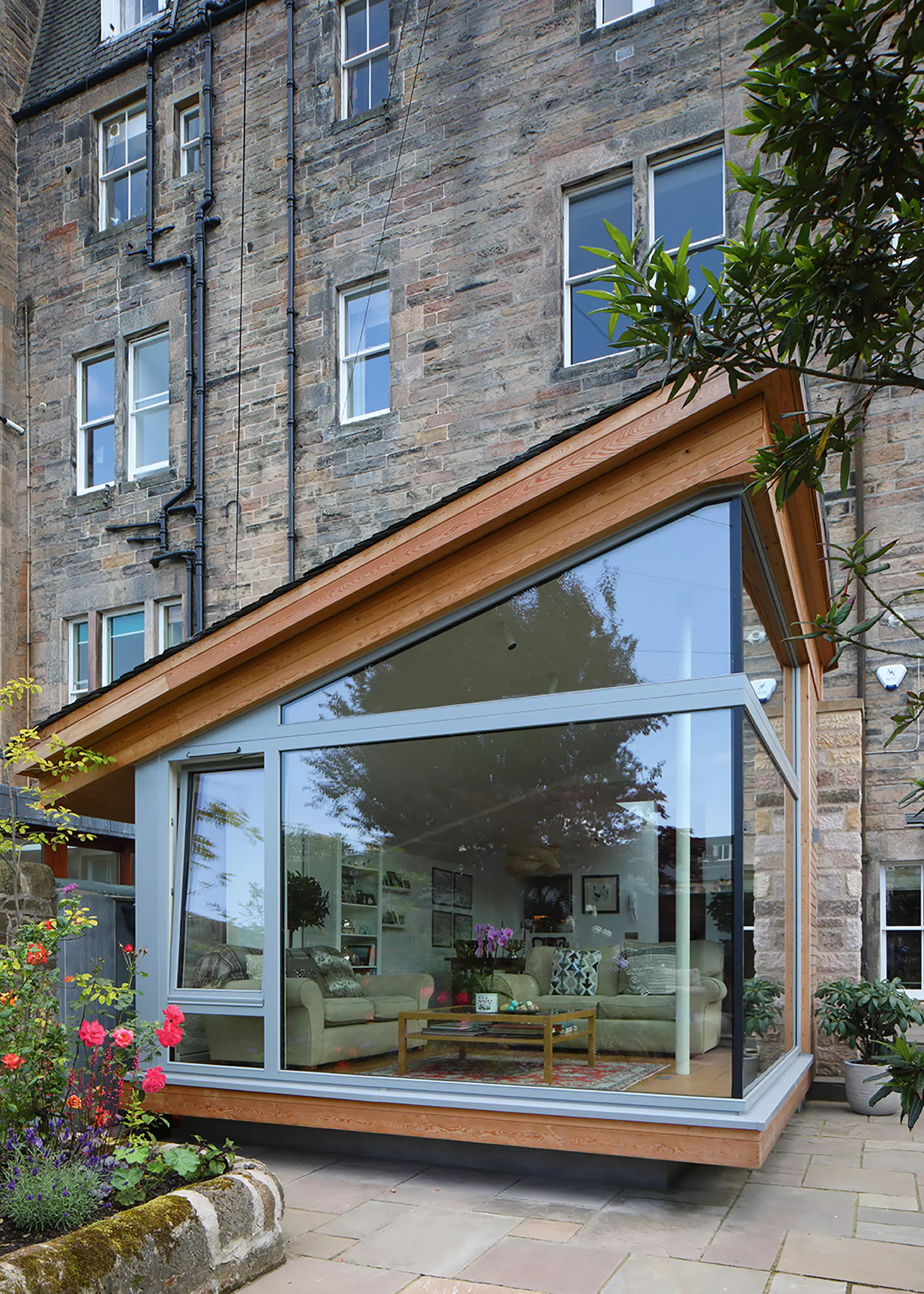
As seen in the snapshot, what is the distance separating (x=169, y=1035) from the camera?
4.56 meters

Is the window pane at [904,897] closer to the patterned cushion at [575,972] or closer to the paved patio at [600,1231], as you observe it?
the paved patio at [600,1231]

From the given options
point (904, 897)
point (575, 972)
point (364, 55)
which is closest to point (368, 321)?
point (364, 55)

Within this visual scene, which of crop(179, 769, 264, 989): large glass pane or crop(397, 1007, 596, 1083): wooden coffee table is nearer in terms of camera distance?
crop(397, 1007, 596, 1083): wooden coffee table

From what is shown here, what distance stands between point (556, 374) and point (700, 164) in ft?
7.03

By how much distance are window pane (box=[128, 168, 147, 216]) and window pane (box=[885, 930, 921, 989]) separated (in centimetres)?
1086

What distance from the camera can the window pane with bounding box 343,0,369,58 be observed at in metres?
11.8

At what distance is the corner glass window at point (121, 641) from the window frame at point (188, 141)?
4.89 m

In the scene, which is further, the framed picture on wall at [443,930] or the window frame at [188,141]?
the window frame at [188,141]

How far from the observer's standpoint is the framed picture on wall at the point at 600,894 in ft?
18.9

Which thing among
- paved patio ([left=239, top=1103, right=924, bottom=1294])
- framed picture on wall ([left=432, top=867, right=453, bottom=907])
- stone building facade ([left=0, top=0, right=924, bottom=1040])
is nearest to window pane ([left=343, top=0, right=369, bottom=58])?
stone building facade ([left=0, top=0, right=924, bottom=1040])

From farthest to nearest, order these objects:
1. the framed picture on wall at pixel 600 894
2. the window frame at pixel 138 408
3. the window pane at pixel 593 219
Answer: the window frame at pixel 138 408 < the window pane at pixel 593 219 < the framed picture on wall at pixel 600 894

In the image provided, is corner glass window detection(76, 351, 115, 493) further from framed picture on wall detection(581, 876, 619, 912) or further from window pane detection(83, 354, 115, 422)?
framed picture on wall detection(581, 876, 619, 912)

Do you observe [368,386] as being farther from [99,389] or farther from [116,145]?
[116,145]

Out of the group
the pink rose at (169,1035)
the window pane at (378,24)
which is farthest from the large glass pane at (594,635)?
the window pane at (378,24)
